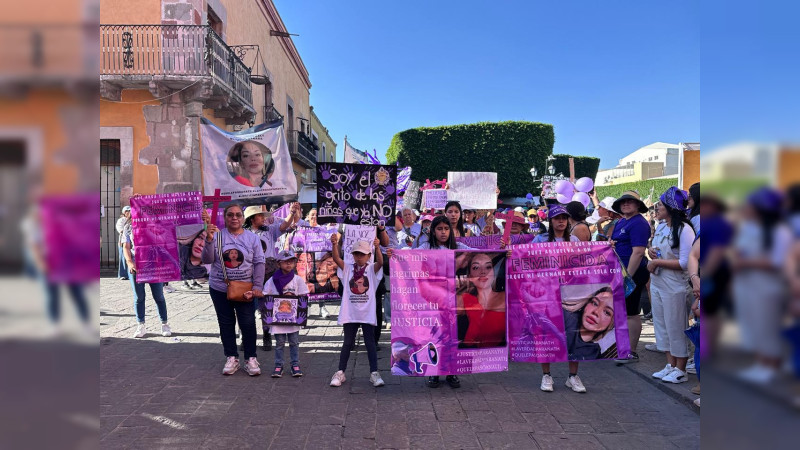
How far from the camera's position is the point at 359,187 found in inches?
239

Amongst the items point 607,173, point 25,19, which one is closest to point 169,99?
point 25,19

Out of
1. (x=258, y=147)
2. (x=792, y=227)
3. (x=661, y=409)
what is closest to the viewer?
(x=792, y=227)

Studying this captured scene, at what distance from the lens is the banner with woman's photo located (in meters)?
6.56

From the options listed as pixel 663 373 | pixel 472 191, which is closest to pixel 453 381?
pixel 663 373

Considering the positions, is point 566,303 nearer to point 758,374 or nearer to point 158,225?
point 758,374

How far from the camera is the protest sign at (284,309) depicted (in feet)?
18.5

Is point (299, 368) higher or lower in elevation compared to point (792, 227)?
lower

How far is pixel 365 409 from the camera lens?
15.0ft

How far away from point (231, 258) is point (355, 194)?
4.97 feet

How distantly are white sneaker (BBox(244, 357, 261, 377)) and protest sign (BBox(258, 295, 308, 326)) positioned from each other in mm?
435

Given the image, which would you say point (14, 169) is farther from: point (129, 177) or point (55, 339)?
point (129, 177)

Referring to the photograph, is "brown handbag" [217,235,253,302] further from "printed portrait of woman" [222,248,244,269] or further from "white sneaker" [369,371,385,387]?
"white sneaker" [369,371,385,387]

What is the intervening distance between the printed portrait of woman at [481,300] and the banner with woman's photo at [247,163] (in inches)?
114

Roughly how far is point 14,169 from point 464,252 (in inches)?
186
